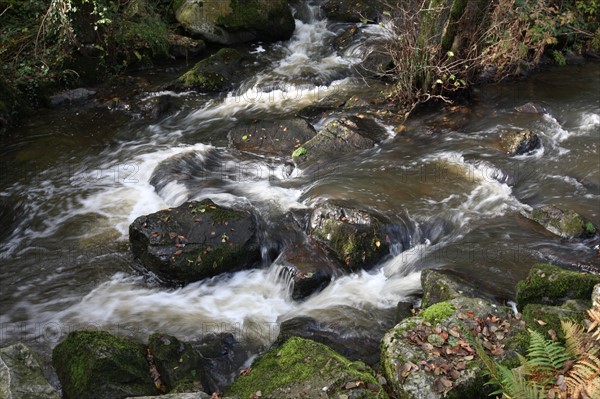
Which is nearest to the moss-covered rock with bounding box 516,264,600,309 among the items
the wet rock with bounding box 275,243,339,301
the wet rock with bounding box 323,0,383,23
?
the wet rock with bounding box 275,243,339,301

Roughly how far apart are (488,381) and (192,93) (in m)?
10.3

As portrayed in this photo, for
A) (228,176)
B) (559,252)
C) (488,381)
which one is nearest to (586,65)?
(559,252)

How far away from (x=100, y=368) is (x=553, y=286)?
15.4 feet

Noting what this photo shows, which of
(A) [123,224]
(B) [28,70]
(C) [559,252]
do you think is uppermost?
(B) [28,70]

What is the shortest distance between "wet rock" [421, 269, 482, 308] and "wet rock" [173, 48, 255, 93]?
8.08 meters

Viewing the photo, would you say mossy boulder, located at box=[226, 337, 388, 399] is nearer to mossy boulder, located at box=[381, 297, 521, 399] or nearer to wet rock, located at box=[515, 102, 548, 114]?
mossy boulder, located at box=[381, 297, 521, 399]

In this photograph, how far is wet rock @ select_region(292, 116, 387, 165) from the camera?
396 inches

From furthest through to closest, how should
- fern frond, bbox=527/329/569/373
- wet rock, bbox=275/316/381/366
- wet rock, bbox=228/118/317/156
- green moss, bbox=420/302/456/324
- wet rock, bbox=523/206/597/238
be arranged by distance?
1. wet rock, bbox=228/118/317/156
2. wet rock, bbox=523/206/597/238
3. wet rock, bbox=275/316/381/366
4. green moss, bbox=420/302/456/324
5. fern frond, bbox=527/329/569/373

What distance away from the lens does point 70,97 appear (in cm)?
1220

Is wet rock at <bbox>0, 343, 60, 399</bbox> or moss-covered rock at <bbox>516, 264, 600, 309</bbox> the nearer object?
wet rock at <bbox>0, 343, 60, 399</bbox>

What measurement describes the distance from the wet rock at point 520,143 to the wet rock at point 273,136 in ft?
12.2

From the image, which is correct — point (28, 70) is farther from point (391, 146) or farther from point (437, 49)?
point (437, 49)

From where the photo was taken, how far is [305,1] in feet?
55.6

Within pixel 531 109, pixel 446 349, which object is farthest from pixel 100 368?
pixel 531 109
